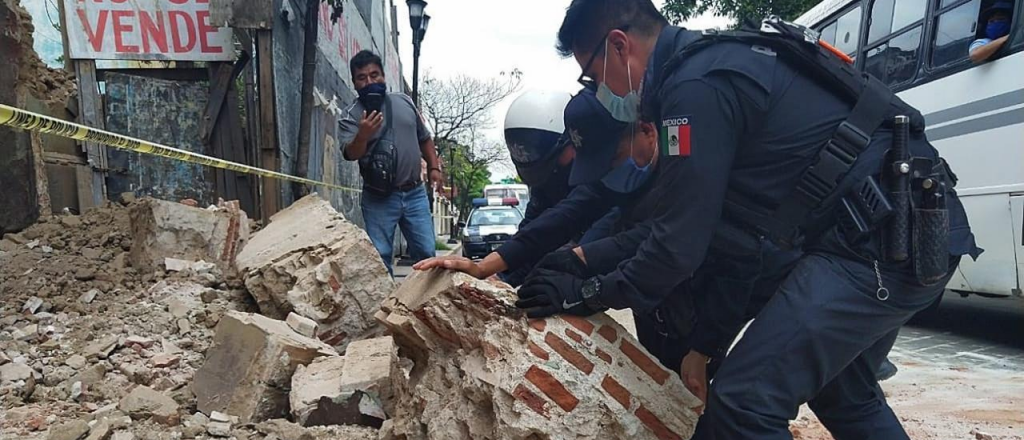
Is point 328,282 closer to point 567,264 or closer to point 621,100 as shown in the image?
point 567,264

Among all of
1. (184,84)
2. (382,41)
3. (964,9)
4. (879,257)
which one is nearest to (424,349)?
(879,257)

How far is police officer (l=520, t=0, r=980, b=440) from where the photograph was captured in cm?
154

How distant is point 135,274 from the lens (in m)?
4.09

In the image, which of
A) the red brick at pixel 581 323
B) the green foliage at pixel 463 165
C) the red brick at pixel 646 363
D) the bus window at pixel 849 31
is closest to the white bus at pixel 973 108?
the bus window at pixel 849 31

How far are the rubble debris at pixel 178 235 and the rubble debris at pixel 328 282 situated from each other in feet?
1.87

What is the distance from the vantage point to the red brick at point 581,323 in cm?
191

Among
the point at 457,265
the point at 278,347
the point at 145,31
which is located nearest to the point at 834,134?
the point at 457,265

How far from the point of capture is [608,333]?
1958 millimetres

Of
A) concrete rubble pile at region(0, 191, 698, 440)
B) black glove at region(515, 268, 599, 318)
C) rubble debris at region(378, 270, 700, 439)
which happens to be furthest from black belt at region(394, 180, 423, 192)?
black glove at region(515, 268, 599, 318)

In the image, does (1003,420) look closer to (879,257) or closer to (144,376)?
(879,257)

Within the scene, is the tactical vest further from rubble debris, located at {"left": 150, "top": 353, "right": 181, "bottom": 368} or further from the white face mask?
rubble debris, located at {"left": 150, "top": 353, "right": 181, "bottom": 368}

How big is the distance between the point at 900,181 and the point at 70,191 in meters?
6.37

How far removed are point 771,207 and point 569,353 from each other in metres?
0.66

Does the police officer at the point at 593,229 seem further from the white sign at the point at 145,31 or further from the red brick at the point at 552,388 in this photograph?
the white sign at the point at 145,31
